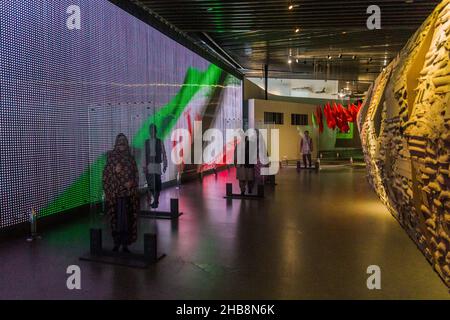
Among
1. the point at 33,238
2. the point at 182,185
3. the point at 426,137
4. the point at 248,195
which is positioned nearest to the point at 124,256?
the point at 33,238

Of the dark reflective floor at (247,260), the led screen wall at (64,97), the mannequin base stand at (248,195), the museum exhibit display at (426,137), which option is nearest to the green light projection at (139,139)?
the led screen wall at (64,97)

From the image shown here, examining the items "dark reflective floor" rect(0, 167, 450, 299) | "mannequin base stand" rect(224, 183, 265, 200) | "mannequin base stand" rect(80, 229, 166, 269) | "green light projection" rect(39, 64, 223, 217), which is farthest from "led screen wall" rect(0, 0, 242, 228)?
"mannequin base stand" rect(224, 183, 265, 200)

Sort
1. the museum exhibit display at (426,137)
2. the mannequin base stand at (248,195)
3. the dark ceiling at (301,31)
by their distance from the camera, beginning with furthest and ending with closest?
the mannequin base stand at (248,195)
the dark ceiling at (301,31)
the museum exhibit display at (426,137)

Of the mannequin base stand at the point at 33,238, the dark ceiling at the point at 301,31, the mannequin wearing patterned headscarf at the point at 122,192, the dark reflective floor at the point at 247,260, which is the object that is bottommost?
the dark reflective floor at the point at 247,260

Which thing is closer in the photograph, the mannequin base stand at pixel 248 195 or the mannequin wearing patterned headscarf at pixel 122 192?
the mannequin wearing patterned headscarf at pixel 122 192

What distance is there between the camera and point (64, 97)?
6789 millimetres

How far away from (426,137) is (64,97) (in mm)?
5676

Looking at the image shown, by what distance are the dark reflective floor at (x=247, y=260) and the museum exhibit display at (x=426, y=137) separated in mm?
534

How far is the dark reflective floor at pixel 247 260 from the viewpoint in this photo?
377 cm

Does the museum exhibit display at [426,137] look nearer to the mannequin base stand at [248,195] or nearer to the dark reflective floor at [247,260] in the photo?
the dark reflective floor at [247,260]

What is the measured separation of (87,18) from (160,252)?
461 centimetres

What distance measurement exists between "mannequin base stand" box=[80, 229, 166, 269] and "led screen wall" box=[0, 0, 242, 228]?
1.88 ft
